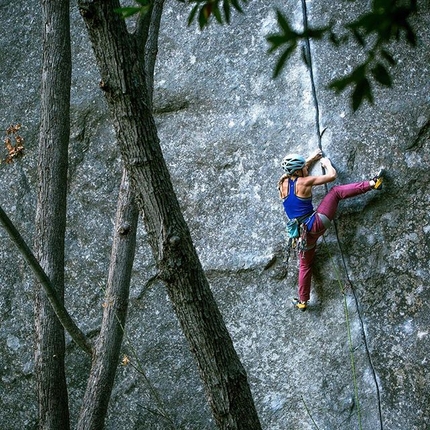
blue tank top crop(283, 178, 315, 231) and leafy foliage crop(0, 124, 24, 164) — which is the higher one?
leafy foliage crop(0, 124, 24, 164)

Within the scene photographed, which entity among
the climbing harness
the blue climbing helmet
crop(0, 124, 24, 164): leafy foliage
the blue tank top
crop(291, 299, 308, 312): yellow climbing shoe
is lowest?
crop(291, 299, 308, 312): yellow climbing shoe

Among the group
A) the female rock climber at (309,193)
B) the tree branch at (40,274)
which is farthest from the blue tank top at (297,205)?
the tree branch at (40,274)

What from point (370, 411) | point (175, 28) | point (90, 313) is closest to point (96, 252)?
point (90, 313)

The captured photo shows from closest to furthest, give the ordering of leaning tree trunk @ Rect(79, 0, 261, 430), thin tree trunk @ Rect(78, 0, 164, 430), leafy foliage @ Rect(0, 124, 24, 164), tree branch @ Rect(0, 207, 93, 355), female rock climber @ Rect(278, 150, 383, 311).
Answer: leaning tree trunk @ Rect(79, 0, 261, 430)
tree branch @ Rect(0, 207, 93, 355)
thin tree trunk @ Rect(78, 0, 164, 430)
female rock climber @ Rect(278, 150, 383, 311)
leafy foliage @ Rect(0, 124, 24, 164)

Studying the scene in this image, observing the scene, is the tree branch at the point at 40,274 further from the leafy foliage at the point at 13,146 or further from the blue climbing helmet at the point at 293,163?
the leafy foliage at the point at 13,146

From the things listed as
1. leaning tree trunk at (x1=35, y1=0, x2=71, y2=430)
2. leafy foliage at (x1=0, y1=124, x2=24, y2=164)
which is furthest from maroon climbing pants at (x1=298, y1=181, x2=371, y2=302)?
leafy foliage at (x1=0, y1=124, x2=24, y2=164)

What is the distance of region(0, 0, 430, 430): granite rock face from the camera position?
420 cm

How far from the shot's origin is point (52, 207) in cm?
368

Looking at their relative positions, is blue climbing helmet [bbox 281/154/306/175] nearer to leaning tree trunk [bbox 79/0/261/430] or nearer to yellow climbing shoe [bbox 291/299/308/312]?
yellow climbing shoe [bbox 291/299/308/312]

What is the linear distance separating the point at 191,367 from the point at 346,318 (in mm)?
1007

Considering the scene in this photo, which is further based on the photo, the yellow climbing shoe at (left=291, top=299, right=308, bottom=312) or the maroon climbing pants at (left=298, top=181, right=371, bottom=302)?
the yellow climbing shoe at (left=291, top=299, right=308, bottom=312)

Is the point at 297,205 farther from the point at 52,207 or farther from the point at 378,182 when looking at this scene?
the point at 52,207

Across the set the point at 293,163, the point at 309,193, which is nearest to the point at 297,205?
the point at 309,193

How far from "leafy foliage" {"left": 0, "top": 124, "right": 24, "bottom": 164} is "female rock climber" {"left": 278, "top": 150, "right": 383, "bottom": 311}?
1.82m
